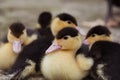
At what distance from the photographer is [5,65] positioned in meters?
4.54

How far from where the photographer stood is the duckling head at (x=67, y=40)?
13.9ft

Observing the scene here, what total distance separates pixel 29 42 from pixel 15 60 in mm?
311

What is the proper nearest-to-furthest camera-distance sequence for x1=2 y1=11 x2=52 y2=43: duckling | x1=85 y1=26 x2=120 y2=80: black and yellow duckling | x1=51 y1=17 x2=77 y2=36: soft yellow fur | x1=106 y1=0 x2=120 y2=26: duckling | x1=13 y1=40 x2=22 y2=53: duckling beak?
x1=85 y1=26 x2=120 y2=80: black and yellow duckling < x1=13 y1=40 x2=22 y2=53: duckling beak < x1=51 y1=17 x2=77 y2=36: soft yellow fur < x1=2 y1=11 x2=52 y2=43: duckling < x1=106 y1=0 x2=120 y2=26: duckling

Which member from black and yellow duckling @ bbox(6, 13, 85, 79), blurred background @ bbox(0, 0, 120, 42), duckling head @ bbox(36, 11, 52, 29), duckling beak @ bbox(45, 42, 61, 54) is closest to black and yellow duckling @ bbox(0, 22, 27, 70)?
black and yellow duckling @ bbox(6, 13, 85, 79)

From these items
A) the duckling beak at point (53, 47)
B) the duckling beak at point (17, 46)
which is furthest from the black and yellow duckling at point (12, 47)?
the duckling beak at point (53, 47)

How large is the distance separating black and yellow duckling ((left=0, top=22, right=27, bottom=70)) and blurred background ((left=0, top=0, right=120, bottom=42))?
2.08 meters

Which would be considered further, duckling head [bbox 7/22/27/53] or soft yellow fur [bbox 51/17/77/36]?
soft yellow fur [bbox 51/17/77/36]

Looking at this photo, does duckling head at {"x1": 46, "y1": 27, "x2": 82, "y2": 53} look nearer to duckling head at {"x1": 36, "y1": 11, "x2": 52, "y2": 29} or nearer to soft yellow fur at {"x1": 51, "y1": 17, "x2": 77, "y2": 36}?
soft yellow fur at {"x1": 51, "y1": 17, "x2": 77, "y2": 36}

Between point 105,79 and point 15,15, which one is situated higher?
point 105,79

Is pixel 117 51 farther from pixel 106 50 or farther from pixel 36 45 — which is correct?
pixel 36 45

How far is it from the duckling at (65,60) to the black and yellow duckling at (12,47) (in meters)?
0.34

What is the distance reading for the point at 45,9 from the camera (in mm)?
7949

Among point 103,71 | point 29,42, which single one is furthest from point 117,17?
point 103,71

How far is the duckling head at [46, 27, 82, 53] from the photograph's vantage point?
423 centimetres
